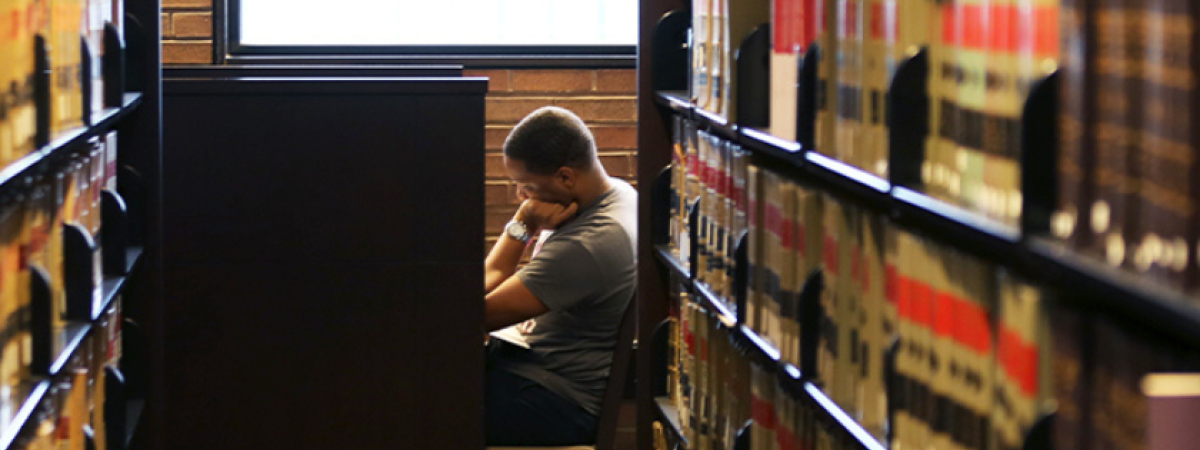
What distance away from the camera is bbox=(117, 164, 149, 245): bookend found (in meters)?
2.56

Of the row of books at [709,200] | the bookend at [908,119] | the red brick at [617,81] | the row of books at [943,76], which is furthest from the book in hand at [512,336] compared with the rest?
the bookend at [908,119]

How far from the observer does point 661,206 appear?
2.89 meters

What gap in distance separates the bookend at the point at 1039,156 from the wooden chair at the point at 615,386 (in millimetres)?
2198

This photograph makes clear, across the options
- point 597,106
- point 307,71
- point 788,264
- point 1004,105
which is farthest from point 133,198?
point 1004,105

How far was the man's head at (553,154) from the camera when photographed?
11.0ft

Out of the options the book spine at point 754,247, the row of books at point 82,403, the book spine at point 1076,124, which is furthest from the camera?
the book spine at point 754,247

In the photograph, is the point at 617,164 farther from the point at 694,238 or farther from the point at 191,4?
the point at 694,238

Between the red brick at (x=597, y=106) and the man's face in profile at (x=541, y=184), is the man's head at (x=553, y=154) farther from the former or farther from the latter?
the red brick at (x=597, y=106)

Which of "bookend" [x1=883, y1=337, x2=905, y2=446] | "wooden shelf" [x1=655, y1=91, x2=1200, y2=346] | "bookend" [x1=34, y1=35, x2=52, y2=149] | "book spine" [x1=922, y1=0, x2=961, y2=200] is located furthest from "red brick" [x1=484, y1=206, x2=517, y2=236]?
"book spine" [x1=922, y1=0, x2=961, y2=200]

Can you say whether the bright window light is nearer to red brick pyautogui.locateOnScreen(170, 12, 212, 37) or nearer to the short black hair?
red brick pyautogui.locateOnScreen(170, 12, 212, 37)

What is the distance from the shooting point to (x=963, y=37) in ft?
3.77

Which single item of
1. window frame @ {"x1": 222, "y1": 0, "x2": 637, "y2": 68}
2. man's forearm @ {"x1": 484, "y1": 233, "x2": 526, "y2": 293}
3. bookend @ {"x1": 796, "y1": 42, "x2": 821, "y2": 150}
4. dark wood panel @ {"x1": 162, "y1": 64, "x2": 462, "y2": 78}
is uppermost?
window frame @ {"x1": 222, "y1": 0, "x2": 637, "y2": 68}

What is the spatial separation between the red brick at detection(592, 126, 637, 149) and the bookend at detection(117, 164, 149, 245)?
5.72 feet

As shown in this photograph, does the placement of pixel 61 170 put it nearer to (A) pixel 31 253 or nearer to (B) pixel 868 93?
(A) pixel 31 253
